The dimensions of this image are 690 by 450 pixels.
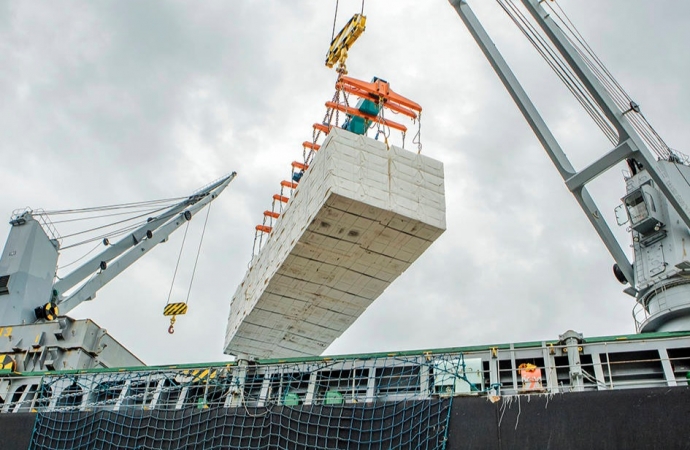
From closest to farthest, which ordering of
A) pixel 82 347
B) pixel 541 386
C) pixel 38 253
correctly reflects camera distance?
1. pixel 541 386
2. pixel 82 347
3. pixel 38 253

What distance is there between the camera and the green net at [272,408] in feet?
37.9

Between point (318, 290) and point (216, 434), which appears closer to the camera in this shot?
point (216, 434)

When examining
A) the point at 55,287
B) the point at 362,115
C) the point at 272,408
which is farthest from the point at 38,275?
the point at 272,408

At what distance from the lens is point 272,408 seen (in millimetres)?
12383

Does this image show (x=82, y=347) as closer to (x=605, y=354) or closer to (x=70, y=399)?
(x=70, y=399)

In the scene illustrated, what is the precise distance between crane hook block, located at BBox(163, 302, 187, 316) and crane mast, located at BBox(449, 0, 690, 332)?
20770 millimetres

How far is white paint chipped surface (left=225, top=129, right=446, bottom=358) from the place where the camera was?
17.0 meters

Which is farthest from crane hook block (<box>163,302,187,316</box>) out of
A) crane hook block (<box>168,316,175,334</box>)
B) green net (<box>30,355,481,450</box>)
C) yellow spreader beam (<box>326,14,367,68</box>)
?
green net (<box>30,355,481,450</box>)

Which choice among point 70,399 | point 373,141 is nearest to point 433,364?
point 373,141

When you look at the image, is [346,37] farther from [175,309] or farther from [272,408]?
[272,408]

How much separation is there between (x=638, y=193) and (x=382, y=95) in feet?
30.6

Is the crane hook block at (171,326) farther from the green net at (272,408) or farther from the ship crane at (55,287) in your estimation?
the green net at (272,408)

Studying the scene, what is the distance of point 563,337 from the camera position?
12.1 meters

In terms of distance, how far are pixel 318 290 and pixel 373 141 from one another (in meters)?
5.11
